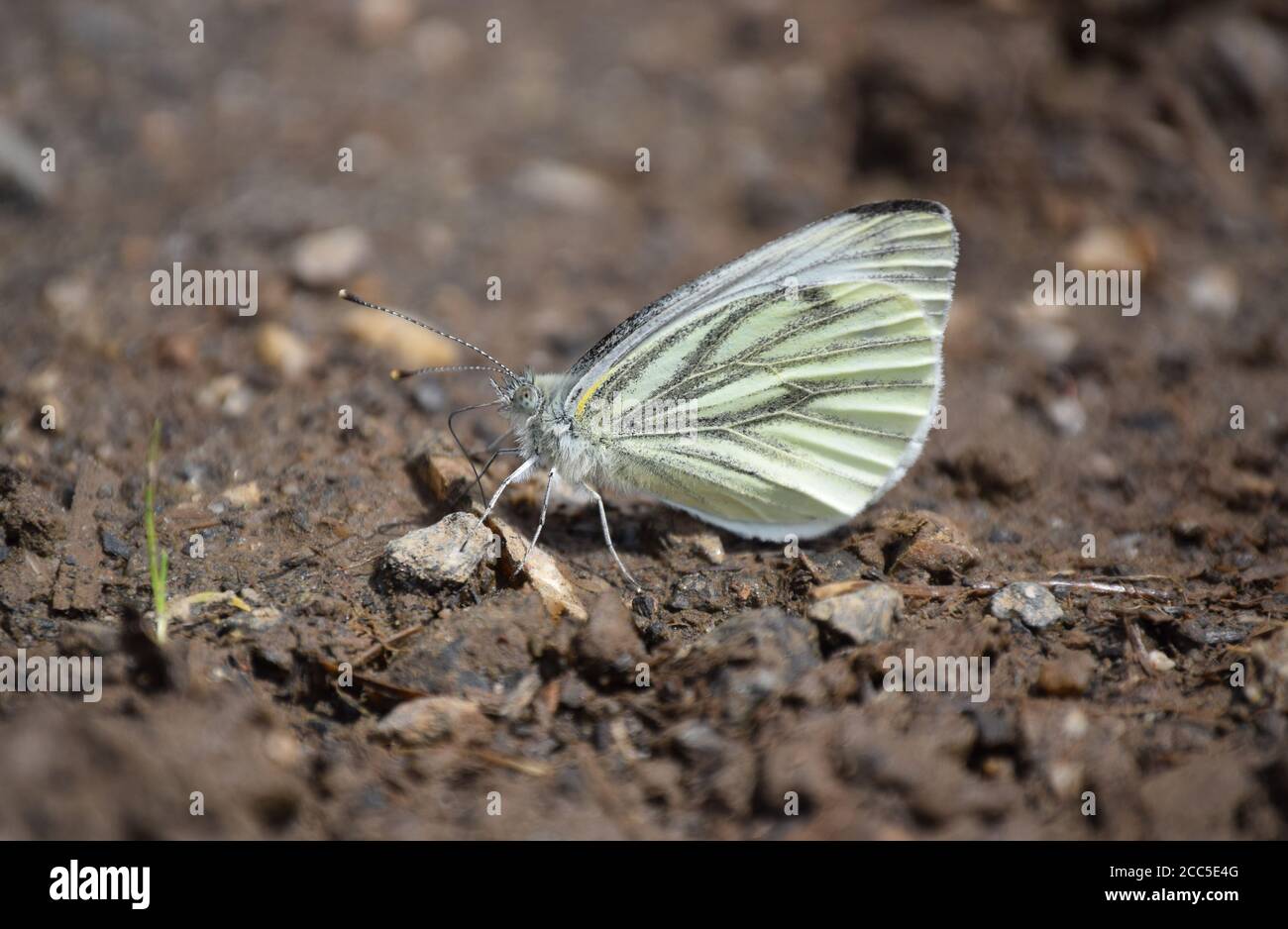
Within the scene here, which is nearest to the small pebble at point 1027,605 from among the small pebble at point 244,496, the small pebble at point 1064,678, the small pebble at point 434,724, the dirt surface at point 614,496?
the dirt surface at point 614,496

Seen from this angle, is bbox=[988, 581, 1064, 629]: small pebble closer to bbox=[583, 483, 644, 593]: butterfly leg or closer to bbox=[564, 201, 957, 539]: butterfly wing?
bbox=[564, 201, 957, 539]: butterfly wing

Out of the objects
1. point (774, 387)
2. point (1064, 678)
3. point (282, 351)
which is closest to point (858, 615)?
point (1064, 678)

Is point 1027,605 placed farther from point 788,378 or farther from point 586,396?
point 586,396

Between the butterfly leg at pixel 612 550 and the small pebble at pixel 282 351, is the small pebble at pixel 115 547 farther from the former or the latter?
the butterfly leg at pixel 612 550

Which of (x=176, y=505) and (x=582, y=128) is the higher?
(x=582, y=128)
